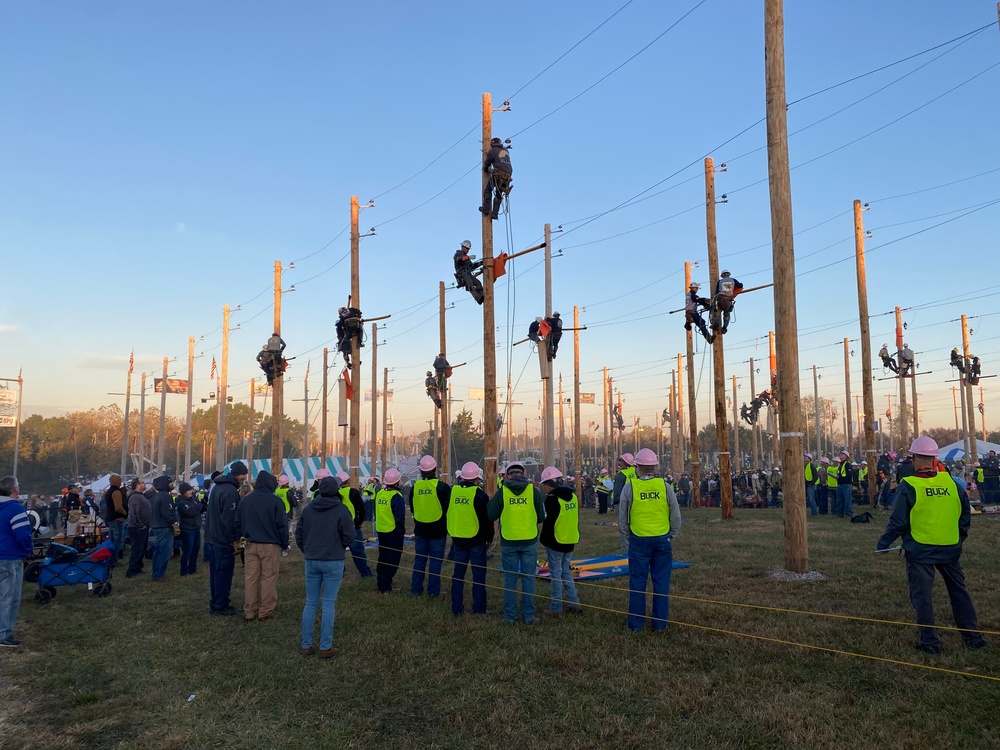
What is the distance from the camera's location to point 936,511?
6715 mm

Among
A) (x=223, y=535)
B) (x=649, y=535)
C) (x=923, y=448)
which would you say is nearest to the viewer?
(x=923, y=448)

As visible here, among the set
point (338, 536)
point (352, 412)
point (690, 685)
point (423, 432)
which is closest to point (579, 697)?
point (690, 685)

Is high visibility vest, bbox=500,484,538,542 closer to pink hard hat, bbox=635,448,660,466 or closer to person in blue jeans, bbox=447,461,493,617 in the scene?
person in blue jeans, bbox=447,461,493,617

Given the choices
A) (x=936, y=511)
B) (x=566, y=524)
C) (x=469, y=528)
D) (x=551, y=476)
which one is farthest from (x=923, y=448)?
(x=469, y=528)

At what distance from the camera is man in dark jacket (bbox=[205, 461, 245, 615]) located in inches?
389

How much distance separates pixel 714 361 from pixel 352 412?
10.6 m

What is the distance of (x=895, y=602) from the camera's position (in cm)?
845

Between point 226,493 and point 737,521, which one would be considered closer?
point 226,493

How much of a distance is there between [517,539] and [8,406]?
59046 millimetres

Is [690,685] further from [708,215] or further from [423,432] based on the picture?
[423,432]

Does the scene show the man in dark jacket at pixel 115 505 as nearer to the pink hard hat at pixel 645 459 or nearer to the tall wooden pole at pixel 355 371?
the tall wooden pole at pixel 355 371

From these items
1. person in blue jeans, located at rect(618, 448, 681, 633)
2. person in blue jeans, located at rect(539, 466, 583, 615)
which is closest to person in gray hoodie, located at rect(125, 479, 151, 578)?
person in blue jeans, located at rect(539, 466, 583, 615)

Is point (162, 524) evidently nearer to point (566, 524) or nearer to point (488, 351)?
point (488, 351)

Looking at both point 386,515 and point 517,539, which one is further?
point 386,515
